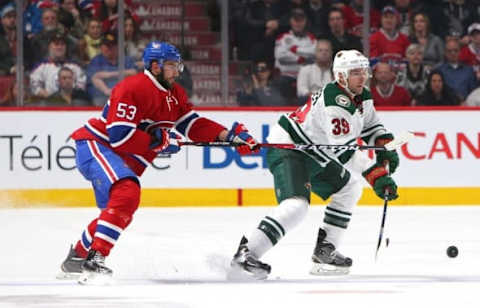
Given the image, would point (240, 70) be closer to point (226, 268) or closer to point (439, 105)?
point (439, 105)

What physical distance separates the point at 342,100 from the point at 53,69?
4.52 metres

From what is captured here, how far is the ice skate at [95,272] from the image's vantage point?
5.71 meters

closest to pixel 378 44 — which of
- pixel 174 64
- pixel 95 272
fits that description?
pixel 174 64

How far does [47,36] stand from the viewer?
10.1m

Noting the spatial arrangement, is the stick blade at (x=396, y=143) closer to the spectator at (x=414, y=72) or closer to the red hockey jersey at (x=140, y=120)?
Result: the red hockey jersey at (x=140, y=120)

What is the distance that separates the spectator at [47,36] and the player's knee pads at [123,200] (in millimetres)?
4449

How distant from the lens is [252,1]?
1025 centimetres

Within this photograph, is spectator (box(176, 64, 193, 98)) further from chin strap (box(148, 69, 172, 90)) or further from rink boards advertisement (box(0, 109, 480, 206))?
chin strap (box(148, 69, 172, 90))

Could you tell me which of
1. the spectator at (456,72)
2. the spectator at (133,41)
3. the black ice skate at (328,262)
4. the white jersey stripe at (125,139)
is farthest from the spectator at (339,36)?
the white jersey stripe at (125,139)

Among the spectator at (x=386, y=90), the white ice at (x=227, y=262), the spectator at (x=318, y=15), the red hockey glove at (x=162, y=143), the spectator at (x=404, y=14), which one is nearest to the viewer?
the white ice at (x=227, y=262)

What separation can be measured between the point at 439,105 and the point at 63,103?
281 centimetres

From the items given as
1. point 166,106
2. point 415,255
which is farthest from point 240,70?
point 166,106

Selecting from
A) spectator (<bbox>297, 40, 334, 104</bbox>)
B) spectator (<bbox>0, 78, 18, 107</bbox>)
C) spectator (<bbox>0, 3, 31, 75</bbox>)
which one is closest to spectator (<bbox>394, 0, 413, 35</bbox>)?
spectator (<bbox>297, 40, 334, 104</bbox>)

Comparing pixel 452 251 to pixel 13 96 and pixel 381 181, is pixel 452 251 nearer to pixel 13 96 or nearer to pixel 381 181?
pixel 381 181
